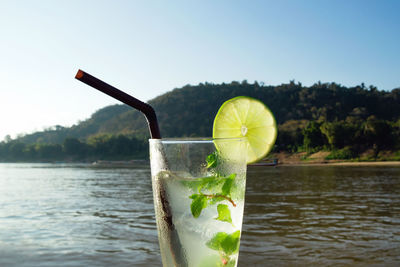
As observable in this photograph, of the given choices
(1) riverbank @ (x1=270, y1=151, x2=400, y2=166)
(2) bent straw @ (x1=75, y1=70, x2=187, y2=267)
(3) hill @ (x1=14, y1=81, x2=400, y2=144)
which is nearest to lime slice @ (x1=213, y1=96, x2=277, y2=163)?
(2) bent straw @ (x1=75, y1=70, x2=187, y2=267)

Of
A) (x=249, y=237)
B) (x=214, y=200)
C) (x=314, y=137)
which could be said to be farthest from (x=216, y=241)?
(x=314, y=137)

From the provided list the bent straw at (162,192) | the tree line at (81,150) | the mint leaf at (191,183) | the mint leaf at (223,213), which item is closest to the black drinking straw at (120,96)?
the bent straw at (162,192)

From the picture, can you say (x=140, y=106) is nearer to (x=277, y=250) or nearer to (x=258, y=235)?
(x=277, y=250)

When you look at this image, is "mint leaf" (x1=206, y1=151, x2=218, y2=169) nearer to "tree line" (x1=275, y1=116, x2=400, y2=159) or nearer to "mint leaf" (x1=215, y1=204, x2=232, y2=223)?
"mint leaf" (x1=215, y1=204, x2=232, y2=223)

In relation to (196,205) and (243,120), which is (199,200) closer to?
(196,205)

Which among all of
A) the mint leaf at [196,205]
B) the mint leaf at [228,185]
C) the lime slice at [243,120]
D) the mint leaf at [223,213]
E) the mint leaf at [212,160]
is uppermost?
the lime slice at [243,120]

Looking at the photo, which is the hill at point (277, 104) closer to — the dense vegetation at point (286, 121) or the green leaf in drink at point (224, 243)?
the dense vegetation at point (286, 121)

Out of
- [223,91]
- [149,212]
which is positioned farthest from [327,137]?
[149,212]
